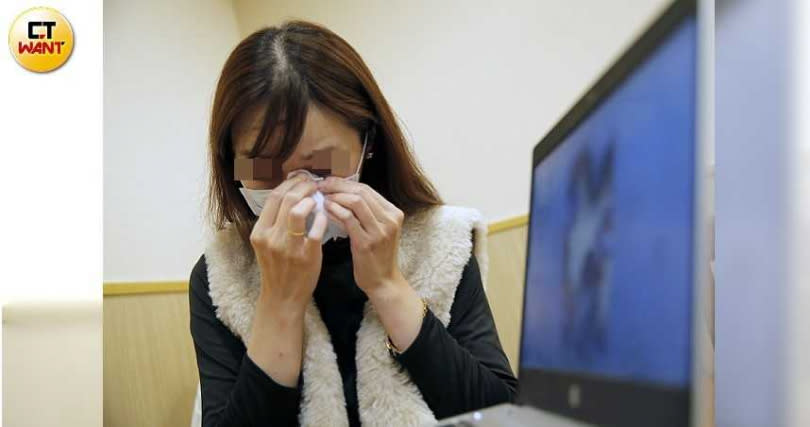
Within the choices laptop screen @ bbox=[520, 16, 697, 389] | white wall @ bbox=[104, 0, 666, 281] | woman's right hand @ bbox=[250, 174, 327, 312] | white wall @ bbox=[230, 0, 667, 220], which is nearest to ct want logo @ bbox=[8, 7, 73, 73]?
white wall @ bbox=[104, 0, 666, 281]

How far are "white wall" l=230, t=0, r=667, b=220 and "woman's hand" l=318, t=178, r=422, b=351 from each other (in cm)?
12

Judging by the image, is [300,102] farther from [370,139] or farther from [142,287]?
[142,287]

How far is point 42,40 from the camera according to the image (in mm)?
889

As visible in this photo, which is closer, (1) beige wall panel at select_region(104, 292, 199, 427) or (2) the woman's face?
(2) the woman's face

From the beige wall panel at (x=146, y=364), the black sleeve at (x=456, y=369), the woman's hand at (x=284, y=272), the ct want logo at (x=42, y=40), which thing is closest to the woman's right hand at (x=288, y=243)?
the woman's hand at (x=284, y=272)

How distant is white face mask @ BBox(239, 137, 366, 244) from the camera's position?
73 cm

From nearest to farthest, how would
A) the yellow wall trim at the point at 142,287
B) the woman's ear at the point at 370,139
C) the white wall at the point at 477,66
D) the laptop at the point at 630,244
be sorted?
the laptop at the point at 630,244 < the white wall at the point at 477,66 < the woman's ear at the point at 370,139 < the yellow wall trim at the point at 142,287

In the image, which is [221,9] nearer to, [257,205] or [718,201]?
[257,205]

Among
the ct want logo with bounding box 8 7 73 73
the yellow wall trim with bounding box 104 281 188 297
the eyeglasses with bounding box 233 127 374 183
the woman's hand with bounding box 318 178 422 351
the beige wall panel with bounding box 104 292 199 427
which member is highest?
the ct want logo with bounding box 8 7 73 73

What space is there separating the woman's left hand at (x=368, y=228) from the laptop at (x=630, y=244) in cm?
21

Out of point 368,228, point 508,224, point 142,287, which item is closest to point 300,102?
point 368,228

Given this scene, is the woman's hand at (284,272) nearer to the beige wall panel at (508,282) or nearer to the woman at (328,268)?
the woman at (328,268)

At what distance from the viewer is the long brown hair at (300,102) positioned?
73cm

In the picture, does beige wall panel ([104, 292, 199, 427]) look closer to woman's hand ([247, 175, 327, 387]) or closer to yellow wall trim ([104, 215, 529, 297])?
yellow wall trim ([104, 215, 529, 297])
